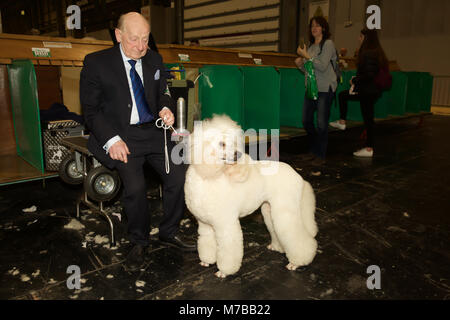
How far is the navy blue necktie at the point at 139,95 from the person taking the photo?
2391mm

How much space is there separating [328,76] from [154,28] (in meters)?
10.6

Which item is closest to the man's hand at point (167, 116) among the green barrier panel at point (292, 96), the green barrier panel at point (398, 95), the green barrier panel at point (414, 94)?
the green barrier panel at point (292, 96)

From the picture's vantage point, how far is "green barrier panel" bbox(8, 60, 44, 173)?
3.56 meters

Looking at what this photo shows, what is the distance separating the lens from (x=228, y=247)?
2139mm

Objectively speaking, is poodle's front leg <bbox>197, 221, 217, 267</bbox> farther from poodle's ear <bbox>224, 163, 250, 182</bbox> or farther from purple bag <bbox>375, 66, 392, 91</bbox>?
purple bag <bbox>375, 66, 392, 91</bbox>

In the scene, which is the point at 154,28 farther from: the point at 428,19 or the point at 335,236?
the point at 335,236

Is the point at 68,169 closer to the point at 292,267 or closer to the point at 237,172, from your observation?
the point at 237,172

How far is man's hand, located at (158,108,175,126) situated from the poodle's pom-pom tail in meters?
1.05

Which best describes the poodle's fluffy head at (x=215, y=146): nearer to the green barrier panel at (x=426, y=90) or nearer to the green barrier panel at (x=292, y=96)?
the green barrier panel at (x=292, y=96)

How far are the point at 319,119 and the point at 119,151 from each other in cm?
339

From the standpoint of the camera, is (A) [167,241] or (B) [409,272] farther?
(A) [167,241]

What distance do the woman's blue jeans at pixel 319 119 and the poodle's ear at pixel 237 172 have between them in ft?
10.4

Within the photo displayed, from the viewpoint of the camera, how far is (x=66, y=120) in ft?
12.6
